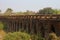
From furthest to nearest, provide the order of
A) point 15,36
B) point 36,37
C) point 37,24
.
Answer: point 37,24 → point 36,37 → point 15,36

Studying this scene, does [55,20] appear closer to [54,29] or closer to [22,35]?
[54,29]

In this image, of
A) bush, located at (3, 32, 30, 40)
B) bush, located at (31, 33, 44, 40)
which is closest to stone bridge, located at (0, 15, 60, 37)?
bush, located at (31, 33, 44, 40)


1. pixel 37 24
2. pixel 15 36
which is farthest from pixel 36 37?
pixel 15 36

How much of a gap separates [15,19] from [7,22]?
2466 millimetres

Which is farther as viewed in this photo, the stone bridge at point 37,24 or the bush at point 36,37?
the stone bridge at point 37,24

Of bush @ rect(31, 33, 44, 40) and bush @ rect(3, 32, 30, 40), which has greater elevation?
bush @ rect(3, 32, 30, 40)

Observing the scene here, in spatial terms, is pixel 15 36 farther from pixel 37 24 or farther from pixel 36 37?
pixel 37 24

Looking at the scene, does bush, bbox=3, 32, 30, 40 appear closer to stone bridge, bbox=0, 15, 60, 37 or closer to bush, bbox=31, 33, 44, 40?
bush, bbox=31, 33, 44, 40

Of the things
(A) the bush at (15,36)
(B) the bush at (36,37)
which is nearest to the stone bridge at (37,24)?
(B) the bush at (36,37)

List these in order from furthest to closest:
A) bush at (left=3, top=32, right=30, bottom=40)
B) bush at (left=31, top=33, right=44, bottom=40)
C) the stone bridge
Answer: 1. the stone bridge
2. bush at (left=31, top=33, right=44, bottom=40)
3. bush at (left=3, top=32, right=30, bottom=40)

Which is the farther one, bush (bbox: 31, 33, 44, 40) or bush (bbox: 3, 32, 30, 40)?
bush (bbox: 31, 33, 44, 40)

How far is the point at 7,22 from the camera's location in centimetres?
3438

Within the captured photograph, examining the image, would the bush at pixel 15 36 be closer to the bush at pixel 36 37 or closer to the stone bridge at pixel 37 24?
the bush at pixel 36 37

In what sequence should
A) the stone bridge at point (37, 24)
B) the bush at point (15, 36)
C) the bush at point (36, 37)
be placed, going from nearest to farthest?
the bush at point (15, 36)
the bush at point (36, 37)
the stone bridge at point (37, 24)
